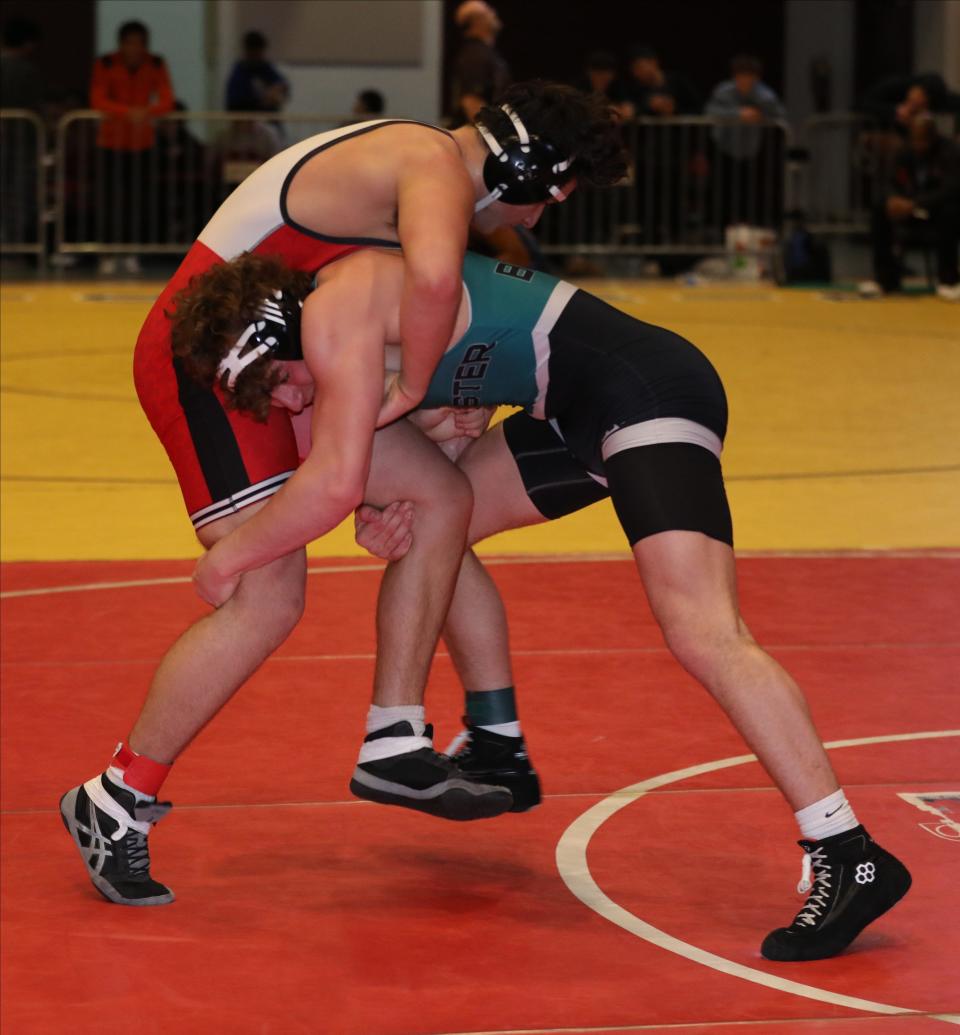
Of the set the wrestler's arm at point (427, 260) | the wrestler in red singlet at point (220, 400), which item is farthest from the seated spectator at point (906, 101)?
the wrestler's arm at point (427, 260)

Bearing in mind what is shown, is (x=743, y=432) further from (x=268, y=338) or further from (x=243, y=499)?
(x=268, y=338)

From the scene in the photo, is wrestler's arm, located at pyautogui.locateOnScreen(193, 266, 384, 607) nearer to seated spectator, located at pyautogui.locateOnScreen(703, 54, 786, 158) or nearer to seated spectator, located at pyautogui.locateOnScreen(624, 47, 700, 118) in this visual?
seated spectator, located at pyautogui.locateOnScreen(624, 47, 700, 118)

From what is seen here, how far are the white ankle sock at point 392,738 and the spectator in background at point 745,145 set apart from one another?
1371 centimetres

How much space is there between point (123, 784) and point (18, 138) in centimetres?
1361

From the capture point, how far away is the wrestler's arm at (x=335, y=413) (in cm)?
369

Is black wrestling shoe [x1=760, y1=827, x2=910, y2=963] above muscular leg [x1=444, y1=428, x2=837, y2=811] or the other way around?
the other way around

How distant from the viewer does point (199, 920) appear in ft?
12.6

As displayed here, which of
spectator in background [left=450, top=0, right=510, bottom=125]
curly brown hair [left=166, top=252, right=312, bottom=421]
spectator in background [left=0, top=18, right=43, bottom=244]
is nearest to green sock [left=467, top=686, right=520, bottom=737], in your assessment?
curly brown hair [left=166, top=252, right=312, bottom=421]

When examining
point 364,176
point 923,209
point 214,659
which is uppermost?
point 364,176

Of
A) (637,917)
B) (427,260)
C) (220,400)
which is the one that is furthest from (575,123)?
(637,917)

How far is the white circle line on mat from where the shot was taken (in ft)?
11.4

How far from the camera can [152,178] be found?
17031 millimetres

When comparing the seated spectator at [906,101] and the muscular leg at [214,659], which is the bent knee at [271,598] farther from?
the seated spectator at [906,101]

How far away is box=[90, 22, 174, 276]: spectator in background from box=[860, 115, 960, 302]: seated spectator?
5.92m
